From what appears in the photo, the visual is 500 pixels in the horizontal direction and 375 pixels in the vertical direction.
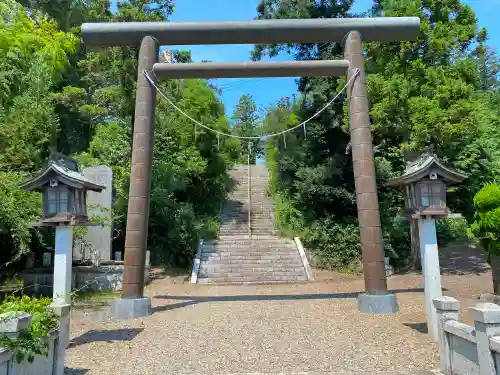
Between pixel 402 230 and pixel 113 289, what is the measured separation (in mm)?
9479

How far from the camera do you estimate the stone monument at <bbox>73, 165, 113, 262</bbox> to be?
1182cm

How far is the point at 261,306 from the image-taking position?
8156mm

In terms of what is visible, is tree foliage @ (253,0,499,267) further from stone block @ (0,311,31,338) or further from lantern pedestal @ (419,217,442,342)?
stone block @ (0,311,31,338)

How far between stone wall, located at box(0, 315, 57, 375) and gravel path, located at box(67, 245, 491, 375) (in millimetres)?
575

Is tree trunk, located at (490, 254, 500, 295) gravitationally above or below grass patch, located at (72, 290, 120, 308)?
above

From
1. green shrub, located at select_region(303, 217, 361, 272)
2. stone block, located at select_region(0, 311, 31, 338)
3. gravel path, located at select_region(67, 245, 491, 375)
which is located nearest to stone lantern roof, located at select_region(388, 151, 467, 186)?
gravel path, located at select_region(67, 245, 491, 375)

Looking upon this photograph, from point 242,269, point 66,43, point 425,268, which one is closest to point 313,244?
point 242,269

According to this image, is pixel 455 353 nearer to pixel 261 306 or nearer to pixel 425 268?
pixel 425 268

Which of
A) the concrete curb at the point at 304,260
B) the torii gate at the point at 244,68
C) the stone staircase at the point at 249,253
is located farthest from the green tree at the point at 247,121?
the torii gate at the point at 244,68

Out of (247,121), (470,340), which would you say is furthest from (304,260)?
(247,121)

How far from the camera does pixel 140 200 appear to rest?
7.73 meters

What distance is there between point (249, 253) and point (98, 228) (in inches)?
195

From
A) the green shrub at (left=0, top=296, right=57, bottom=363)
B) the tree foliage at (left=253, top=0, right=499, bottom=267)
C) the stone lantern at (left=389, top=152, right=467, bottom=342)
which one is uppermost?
the tree foliage at (left=253, top=0, right=499, bottom=267)

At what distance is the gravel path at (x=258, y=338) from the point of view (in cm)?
460
